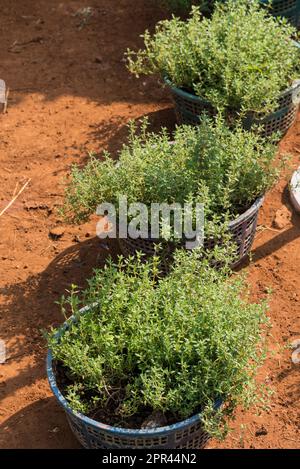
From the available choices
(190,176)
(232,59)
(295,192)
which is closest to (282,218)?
(295,192)

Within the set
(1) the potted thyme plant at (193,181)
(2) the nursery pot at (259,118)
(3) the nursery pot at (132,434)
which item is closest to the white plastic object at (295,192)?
(2) the nursery pot at (259,118)

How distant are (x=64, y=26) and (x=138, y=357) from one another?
390 cm

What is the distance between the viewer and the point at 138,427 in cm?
365

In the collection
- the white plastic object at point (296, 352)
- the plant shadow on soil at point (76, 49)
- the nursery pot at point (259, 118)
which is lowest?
the plant shadow on soil at point (76, 49)

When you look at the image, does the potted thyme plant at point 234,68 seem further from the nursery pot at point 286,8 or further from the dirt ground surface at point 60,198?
the nursery pot at point 286,8

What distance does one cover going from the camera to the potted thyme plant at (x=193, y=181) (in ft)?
14.3

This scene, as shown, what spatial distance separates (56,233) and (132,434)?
72.5 inches

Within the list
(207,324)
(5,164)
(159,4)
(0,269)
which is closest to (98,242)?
(0,269)

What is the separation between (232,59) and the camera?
16.5 ft

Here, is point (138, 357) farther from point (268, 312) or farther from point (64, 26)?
point (64, 26)

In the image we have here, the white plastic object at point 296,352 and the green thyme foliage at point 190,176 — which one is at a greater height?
the green thyme foliage at point 190,176

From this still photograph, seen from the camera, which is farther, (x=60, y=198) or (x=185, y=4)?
(x=185, y=4)

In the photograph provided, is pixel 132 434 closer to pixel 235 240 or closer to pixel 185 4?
pixel 235 240

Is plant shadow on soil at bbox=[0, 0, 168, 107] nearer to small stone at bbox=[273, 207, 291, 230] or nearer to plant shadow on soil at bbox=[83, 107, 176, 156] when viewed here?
plant shadow on soil at bbox=[83, 107, 176, 156]
